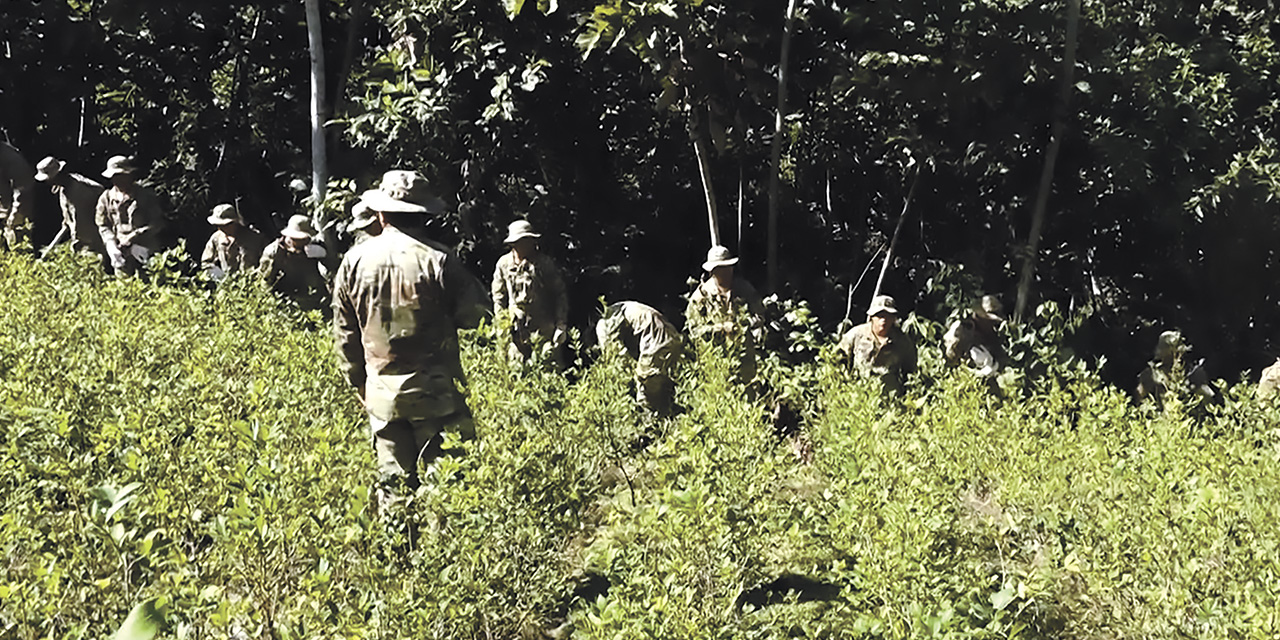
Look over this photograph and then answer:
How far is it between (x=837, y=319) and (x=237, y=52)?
290 inches

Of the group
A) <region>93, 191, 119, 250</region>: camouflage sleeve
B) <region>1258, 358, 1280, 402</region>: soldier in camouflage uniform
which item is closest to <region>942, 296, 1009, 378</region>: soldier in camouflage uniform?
<region>1258, 358, 1280, 402</region>: soldier in camouflage uniform

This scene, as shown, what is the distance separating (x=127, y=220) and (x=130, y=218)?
4 cm

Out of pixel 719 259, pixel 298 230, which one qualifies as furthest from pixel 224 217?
pixel 719 259

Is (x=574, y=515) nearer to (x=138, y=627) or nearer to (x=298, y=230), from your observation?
(x=138, y=627)

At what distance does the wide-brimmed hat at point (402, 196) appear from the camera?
4797 millimetres

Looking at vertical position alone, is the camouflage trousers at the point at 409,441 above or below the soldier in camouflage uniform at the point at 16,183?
below

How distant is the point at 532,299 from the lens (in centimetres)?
810

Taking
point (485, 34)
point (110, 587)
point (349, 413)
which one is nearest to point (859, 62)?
point (485, 34)

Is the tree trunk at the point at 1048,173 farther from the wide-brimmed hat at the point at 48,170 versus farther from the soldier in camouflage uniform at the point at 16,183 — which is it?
the soldier in camouflage uniform at the point at 16,183

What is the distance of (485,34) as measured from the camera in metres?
9.84

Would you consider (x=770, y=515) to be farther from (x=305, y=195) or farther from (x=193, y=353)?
(x=305, y=195)

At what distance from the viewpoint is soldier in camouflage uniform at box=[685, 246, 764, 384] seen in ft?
24.3

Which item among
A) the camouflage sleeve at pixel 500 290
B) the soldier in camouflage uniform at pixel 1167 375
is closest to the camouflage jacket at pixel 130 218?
the camouflage sleeve at pixel 500 290

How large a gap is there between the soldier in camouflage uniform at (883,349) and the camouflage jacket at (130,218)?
6.22 meters
